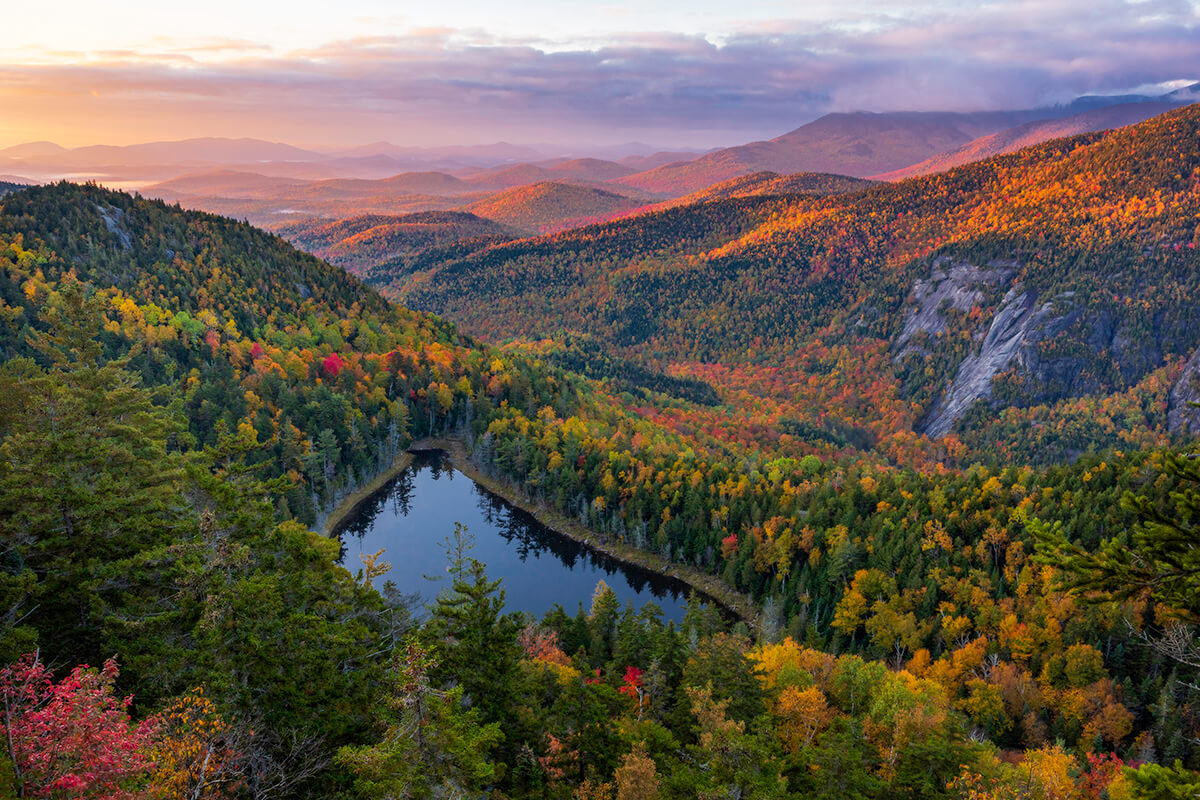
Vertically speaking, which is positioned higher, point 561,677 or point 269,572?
point 269,572

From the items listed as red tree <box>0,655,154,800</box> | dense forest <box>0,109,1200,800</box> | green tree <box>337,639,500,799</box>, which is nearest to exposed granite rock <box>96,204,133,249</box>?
dense forest <box>0,109,1200,800</box>

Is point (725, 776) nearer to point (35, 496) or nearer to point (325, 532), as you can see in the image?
point (35, 496)

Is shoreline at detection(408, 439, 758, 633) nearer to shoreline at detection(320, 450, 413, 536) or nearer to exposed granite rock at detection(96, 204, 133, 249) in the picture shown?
shoreline at detection(320, 450, 413, 536)

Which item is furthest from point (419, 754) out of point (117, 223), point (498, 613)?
point (117, 223)

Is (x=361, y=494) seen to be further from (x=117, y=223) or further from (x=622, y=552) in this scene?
(x=117, y=223)

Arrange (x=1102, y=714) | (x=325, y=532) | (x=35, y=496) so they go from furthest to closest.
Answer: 1. (x=325, y=532)
2. (x=1102, y=714)
3. (x=35, y=496)

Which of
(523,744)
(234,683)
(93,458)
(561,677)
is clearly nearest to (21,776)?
(234,683)
